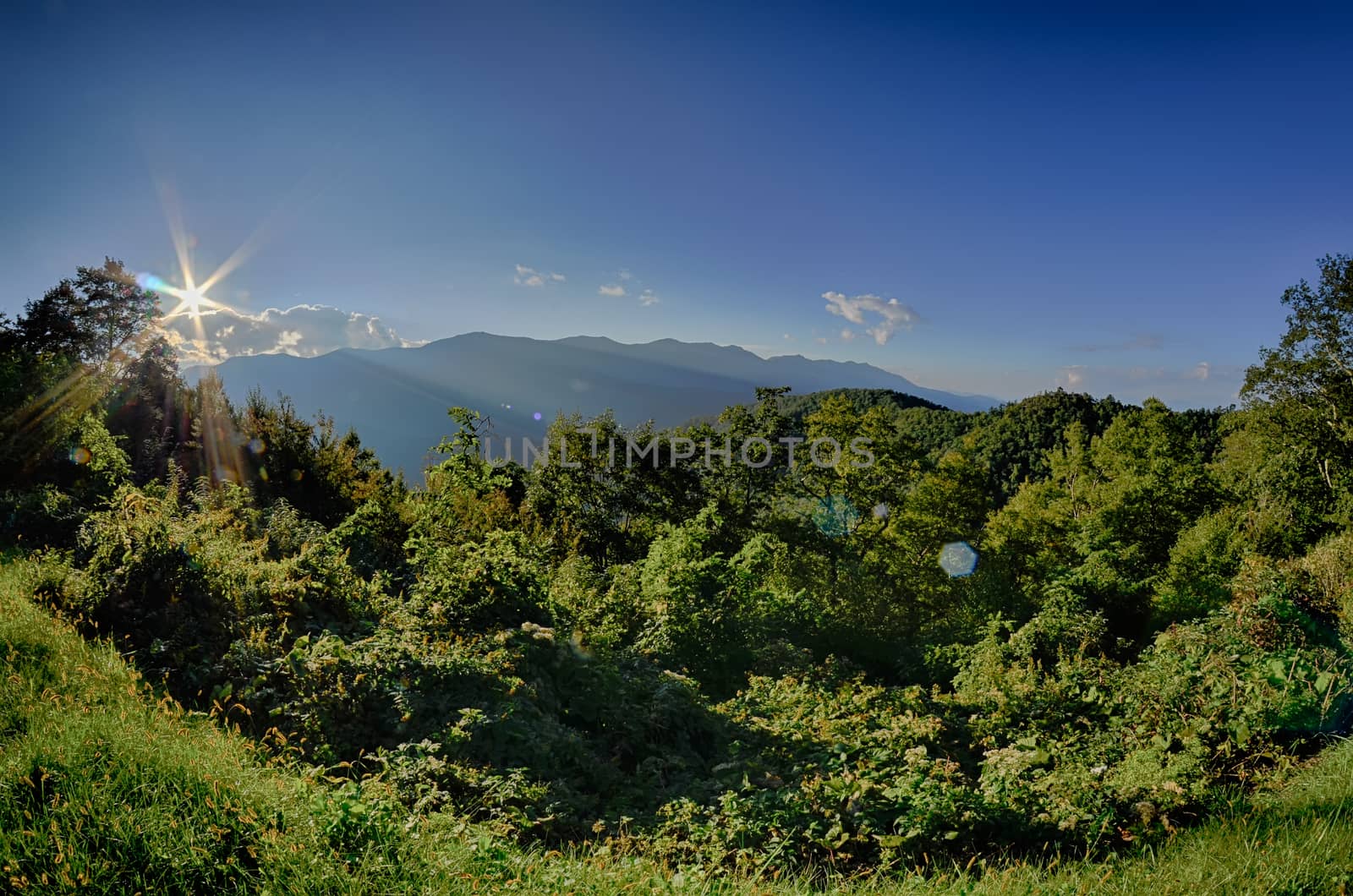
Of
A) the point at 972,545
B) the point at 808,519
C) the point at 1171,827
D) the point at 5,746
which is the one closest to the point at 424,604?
the point at 5,746

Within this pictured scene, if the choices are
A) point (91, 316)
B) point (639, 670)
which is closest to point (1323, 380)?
point (639, 670)

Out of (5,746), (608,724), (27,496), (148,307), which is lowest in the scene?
(608,724)

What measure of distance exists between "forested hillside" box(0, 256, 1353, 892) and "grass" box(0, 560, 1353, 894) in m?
0.04

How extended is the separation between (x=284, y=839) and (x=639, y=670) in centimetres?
522

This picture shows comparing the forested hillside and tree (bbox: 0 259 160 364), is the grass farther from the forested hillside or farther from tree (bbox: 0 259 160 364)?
tree (bbox: 0 259 160 364)

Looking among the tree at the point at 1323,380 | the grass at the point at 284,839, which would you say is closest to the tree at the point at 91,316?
the grass at the point at 284,839

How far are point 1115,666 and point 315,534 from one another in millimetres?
12972

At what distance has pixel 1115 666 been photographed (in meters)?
8.52

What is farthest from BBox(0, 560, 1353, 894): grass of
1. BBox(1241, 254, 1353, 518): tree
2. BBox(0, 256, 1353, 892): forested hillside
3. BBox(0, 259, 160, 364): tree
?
BBox(0, 259, 160, 364): tree

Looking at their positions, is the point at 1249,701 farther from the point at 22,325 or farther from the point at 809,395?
the point at 809,395

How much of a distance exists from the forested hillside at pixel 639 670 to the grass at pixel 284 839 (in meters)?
0.04

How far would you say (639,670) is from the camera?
773 centimetres

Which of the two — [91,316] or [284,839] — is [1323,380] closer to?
[284,839]

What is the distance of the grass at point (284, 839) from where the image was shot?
270 centimetres
